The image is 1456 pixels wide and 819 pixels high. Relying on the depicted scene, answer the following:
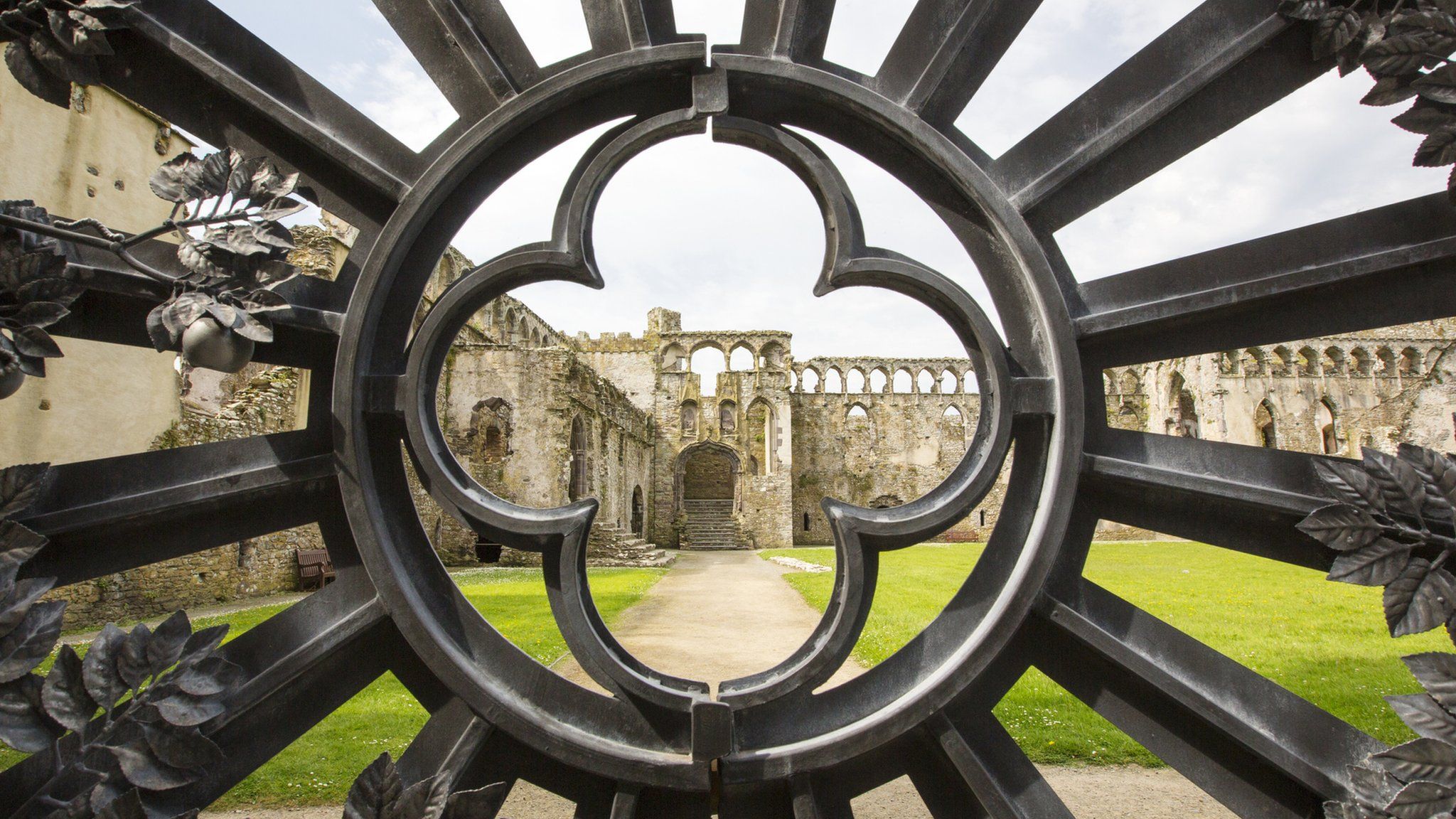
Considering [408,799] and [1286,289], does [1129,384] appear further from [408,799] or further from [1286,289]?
[408,799]

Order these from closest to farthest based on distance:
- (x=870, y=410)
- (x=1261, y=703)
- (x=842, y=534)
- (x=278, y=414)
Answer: (x=1261, y=703) → (x=842, y=534) → (x=278, y=414) → (x=870, y=410)

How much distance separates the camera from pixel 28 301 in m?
1.29

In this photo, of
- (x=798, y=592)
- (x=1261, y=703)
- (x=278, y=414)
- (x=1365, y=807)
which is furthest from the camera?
(x=278, y=414)

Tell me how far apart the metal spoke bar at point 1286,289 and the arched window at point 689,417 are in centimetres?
3354

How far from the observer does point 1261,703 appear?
4.72ft

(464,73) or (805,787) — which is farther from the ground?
(464,73)

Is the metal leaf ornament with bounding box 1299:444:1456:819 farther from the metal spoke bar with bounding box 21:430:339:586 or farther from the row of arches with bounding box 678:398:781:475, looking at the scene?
the row of arches with bounding box 678:398:781:475

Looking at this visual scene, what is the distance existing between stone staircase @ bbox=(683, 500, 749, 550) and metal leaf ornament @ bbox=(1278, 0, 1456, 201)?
32611 millimetres

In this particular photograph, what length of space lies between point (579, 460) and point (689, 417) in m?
13.2

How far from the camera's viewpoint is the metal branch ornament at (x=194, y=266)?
4.22 feet

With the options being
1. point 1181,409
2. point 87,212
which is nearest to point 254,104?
point 87,212

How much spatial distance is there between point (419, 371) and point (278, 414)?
50.5 ft

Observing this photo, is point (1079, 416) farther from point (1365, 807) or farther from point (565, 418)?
point (565, 418)

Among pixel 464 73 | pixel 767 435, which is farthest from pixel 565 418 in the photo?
pixel 464 73
